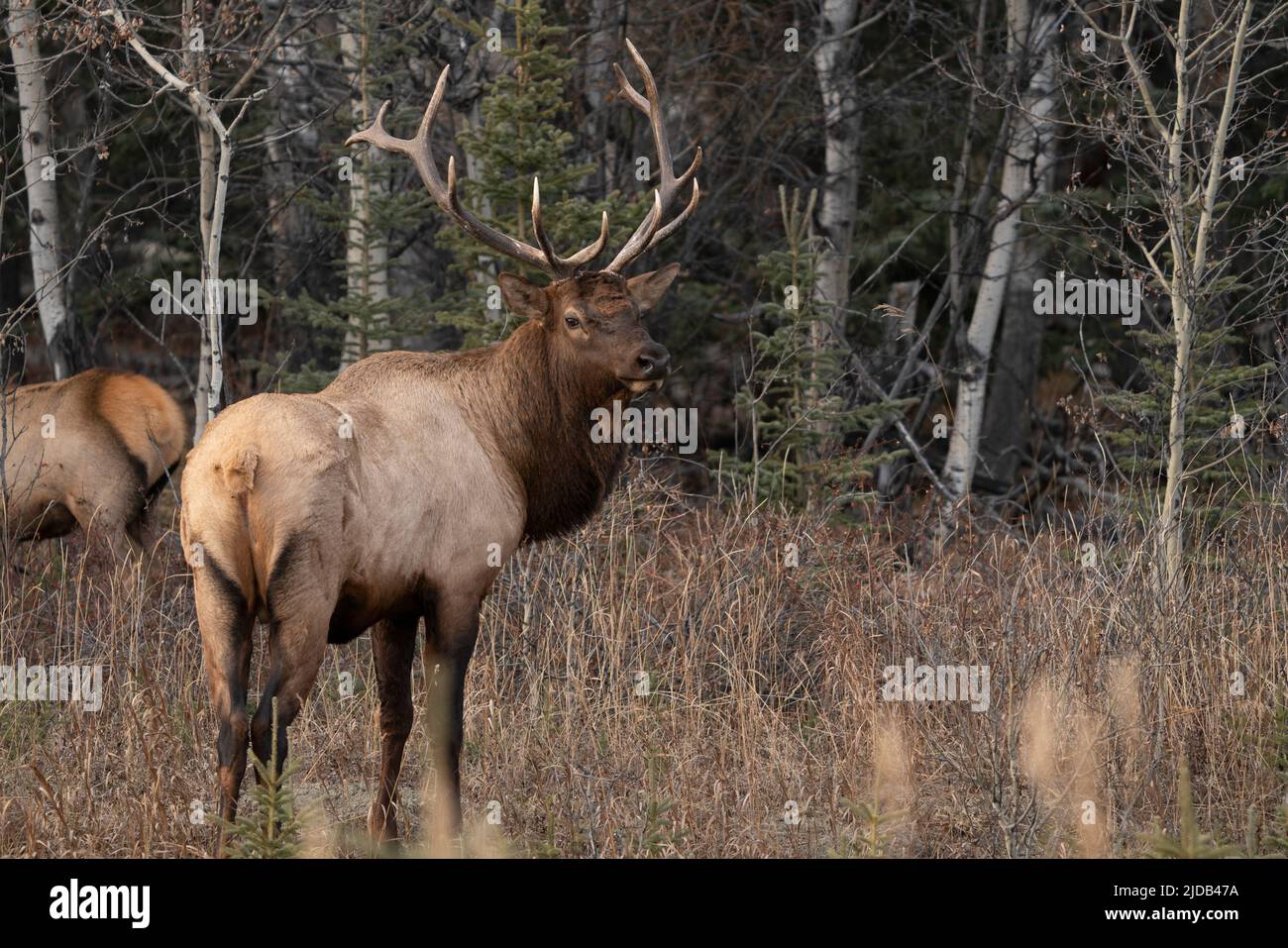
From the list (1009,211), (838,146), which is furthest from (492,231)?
(1009,211)

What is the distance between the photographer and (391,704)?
5898 millimetres

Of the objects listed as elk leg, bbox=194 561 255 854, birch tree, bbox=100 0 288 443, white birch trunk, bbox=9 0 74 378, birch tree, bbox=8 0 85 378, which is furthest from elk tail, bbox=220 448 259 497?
white birch trunk, bbox=9 0 74 378

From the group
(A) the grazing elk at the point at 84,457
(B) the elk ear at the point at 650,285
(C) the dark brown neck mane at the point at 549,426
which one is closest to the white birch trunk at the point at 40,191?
(A) the grazing elk at the point at 84,457

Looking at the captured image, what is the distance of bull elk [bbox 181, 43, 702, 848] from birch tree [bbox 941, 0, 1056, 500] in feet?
16.7

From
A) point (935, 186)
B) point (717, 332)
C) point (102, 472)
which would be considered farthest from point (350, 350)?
point (935, 186)

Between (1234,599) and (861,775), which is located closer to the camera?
(861,775)

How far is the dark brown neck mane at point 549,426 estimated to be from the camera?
6.21 m

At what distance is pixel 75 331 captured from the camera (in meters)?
11.1

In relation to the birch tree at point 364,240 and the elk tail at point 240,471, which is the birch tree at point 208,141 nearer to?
the birch tree at point 364,240

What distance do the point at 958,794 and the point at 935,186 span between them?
9.66 metres

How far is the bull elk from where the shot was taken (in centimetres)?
497

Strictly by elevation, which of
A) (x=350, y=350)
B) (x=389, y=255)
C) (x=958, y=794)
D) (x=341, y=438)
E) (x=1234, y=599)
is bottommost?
(x=958, y=794)

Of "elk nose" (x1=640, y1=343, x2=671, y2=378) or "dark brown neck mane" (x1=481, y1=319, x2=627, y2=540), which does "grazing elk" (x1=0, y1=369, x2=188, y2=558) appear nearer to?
"dark brown neck mane" (x1=481, y1=319, x2=627, y2=540)

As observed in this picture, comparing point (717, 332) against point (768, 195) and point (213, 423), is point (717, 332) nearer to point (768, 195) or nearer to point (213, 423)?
point (768, 195)
